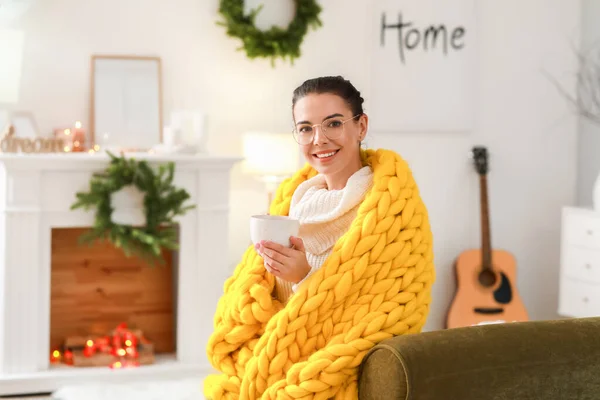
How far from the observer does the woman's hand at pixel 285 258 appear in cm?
160

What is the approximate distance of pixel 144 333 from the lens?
397 centimetres

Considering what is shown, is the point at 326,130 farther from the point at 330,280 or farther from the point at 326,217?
the point at 330,280

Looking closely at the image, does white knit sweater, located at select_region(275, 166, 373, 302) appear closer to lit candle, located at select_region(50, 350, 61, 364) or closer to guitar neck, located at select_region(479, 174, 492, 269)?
lit candle, located at select_region(50, 350, 61, 364)

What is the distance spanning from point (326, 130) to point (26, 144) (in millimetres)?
2273

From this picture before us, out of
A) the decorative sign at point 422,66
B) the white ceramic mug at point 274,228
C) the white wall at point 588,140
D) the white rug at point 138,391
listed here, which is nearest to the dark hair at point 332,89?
the white ceramic mug at point 274,228

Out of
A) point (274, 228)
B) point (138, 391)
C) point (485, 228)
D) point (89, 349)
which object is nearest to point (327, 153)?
point (274, 228)

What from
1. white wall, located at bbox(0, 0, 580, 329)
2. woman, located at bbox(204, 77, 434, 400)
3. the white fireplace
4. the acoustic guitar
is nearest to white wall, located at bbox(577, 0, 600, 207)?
white wall, located at bbox(0, 0, 580, 329)

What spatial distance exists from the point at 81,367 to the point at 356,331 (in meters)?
2.45

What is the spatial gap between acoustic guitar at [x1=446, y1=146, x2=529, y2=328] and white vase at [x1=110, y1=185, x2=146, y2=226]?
173 centimetres

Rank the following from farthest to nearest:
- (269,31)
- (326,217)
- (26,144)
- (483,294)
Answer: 1. (483,294)
2. (269,31)
3. (26,144)
4. (326,217)

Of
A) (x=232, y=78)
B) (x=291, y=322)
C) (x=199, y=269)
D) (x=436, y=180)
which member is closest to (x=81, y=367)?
(x=199, y=269)

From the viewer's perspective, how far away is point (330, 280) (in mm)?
1604

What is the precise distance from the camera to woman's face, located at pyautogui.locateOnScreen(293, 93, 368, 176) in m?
1.74

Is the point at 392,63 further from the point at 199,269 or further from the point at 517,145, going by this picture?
the point at 199,269
